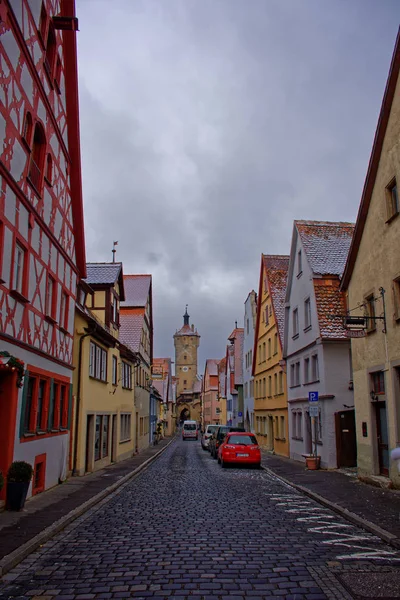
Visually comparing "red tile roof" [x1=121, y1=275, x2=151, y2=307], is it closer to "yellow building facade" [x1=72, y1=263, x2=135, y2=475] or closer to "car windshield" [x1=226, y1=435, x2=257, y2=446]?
"yellow building facade" [x1=72, y1=263, x2=135, y2=475]

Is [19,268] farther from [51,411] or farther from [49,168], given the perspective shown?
[51,411]

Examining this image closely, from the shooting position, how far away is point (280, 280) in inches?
1363

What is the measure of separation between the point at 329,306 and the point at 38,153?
13.9m

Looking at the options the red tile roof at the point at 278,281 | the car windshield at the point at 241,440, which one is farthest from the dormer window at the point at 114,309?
the red tile roof at the point at 278,281

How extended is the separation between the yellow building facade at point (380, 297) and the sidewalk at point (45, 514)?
25.5ft

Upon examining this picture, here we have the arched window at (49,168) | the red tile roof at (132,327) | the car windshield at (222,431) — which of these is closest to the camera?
the arched window at (49,168)

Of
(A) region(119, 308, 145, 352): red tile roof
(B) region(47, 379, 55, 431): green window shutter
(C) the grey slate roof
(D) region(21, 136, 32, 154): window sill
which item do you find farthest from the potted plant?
(A) region(119, 308, 145, 352): red tile roof

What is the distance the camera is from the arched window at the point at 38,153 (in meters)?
13.6

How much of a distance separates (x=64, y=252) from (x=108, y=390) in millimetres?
9782

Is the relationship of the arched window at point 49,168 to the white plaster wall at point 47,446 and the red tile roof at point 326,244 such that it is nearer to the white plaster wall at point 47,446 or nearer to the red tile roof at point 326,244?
the white plaster wall at point 47,446

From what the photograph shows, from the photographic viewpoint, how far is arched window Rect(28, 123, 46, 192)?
1361 centimetres

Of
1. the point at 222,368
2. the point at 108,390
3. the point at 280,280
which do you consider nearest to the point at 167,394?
the point at 222,368

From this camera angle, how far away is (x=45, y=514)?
10.7m

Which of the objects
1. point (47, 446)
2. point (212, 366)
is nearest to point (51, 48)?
point (47, 446)
